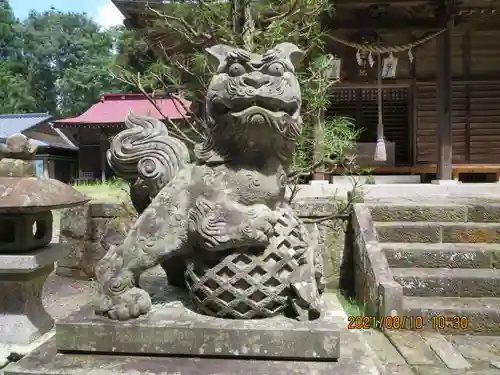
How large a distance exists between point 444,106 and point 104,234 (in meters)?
6.21

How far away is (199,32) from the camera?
460cm

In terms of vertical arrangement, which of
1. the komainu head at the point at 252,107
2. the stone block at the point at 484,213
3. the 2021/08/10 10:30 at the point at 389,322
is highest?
the komainu head at the point at 252,107

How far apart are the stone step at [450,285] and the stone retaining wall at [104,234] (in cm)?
96

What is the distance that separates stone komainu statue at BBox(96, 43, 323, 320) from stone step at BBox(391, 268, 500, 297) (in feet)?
9.89

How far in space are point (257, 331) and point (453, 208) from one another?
4.46 meters

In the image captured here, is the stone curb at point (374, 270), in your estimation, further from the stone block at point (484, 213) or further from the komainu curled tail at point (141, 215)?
the komainu curled tail at point (141, 215)

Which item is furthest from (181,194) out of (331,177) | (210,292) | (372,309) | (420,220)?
(331,177)

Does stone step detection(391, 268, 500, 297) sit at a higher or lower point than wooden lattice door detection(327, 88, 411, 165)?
lower

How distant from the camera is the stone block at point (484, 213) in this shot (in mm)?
5352

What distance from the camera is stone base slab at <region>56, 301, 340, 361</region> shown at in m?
1.60

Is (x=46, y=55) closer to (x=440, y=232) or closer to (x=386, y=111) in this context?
(x=386, y=111)

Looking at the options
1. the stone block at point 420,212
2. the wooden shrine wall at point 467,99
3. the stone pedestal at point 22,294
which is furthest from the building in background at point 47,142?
the stone block at point 420,212

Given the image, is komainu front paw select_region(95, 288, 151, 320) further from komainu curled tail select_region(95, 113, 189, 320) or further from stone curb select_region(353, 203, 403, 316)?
stone curb select_region(353, 203, 403, 316)

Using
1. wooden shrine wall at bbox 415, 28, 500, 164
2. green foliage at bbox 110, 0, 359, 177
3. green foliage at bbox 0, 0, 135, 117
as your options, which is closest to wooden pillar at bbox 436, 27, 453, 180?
wooden shrine wall at bbox 415, 28, 500, 164
